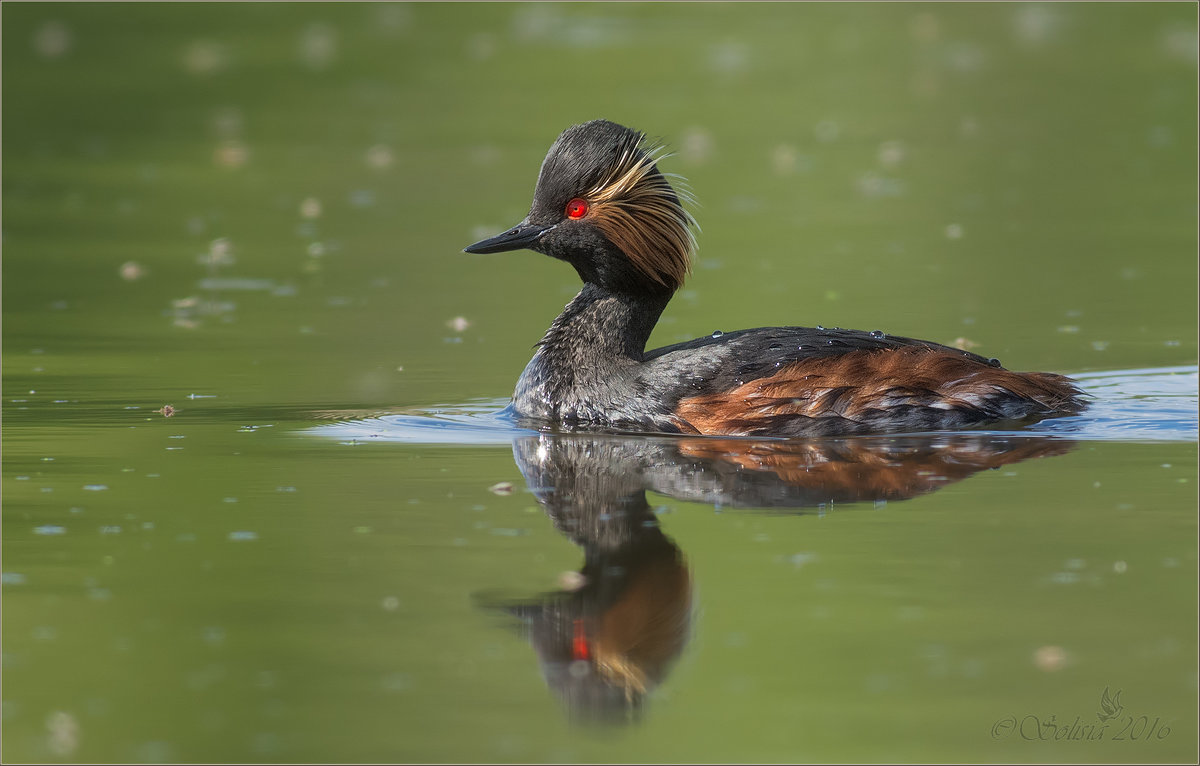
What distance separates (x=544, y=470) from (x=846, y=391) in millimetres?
1885

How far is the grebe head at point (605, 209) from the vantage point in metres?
10.8

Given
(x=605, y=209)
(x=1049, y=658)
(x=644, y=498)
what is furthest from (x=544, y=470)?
(x=1049, y=658)

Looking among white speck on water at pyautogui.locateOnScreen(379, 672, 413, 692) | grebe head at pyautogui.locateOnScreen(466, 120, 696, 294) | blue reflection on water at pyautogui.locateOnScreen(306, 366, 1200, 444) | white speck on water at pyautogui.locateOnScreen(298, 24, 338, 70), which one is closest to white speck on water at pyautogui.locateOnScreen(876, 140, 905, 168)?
white speck on water at pyautogui.locateOnScreen(298, 24, 338, 70)

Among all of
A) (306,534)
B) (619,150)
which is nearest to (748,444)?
(619,150)

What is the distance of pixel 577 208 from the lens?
1086cm

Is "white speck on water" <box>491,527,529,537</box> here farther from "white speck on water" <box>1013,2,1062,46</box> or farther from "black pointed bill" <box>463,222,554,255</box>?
"white speck on water" <box>1013,2,1062,46</box>

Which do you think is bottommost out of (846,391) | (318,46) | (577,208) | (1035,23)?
(846,391)

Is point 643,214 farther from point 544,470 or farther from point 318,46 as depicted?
point 318,46

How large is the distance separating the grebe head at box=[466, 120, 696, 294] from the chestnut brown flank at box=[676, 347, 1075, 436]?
1117 millimetres

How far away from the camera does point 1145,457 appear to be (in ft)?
31.8

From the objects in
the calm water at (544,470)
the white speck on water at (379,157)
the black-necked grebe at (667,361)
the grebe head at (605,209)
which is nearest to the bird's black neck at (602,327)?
the black-necked grebe at (667,361)

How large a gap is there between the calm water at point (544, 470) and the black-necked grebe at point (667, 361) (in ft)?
0.94

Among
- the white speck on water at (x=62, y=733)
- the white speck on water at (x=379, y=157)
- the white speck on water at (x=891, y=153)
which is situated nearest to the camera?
the white speck on water at (x=62, y=733)

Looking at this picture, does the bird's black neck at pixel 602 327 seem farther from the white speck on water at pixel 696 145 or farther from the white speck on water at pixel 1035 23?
the white speck on water at pixel 1035 23
